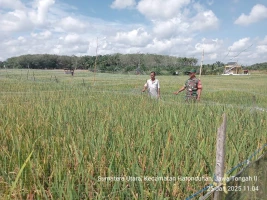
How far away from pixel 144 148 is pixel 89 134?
2.02 ft

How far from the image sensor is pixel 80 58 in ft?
166

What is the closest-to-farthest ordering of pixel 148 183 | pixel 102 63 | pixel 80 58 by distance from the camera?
pixel 148 183 → pixel 80 58 → pixel 102 63

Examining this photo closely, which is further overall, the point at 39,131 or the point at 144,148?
the point at 39,131

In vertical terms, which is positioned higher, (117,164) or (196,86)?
(196,86)

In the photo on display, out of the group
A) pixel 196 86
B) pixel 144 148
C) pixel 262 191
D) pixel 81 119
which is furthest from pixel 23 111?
pixel 196 86

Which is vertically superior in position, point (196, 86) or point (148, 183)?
point (196, 86)

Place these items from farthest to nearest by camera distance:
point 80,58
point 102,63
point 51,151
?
1. point 102,63
2. point 80,58
3. point 51,151

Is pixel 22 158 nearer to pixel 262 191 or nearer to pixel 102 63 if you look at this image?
pixel 262 191

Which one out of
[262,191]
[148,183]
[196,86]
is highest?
[196,86]

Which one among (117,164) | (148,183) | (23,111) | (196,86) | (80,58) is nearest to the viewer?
(148,183)

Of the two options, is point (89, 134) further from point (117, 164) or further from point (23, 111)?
point (23, 111)

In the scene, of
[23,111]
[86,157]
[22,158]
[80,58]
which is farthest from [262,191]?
[80,58]

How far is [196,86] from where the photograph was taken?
6.30 meters

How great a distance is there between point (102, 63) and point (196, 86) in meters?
49.3
